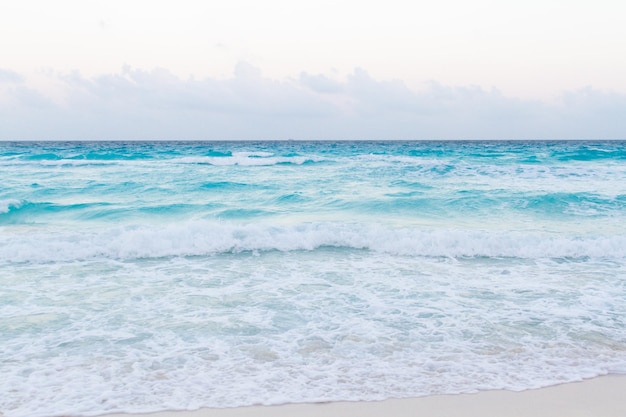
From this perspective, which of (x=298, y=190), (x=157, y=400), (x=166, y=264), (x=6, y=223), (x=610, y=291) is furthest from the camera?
(x=298, y=190)

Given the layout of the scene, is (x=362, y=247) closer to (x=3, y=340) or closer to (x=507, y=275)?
(x=507, y=275)

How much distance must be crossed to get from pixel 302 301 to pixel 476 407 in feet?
11.0

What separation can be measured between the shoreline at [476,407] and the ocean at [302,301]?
12cm

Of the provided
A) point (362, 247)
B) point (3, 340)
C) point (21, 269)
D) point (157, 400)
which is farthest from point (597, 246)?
point (21, 269)

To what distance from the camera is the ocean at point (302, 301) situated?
4.69 meters

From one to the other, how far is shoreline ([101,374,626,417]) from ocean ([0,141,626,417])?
124 mm

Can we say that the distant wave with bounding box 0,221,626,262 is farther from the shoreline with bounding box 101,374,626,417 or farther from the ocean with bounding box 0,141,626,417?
the shoreline with bounding box 101,374,626,417

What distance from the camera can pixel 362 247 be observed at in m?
10.9

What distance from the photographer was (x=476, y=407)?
421 cm

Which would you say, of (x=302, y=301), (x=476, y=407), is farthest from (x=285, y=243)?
(x=476, y=407)

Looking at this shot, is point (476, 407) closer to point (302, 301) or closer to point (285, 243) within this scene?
point (302, 301)

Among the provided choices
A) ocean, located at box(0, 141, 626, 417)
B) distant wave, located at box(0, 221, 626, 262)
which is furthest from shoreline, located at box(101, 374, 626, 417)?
distant wave, located at box(0, 221, 626, 262)

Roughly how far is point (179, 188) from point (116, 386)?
16815 mm

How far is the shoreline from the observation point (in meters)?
4.09
